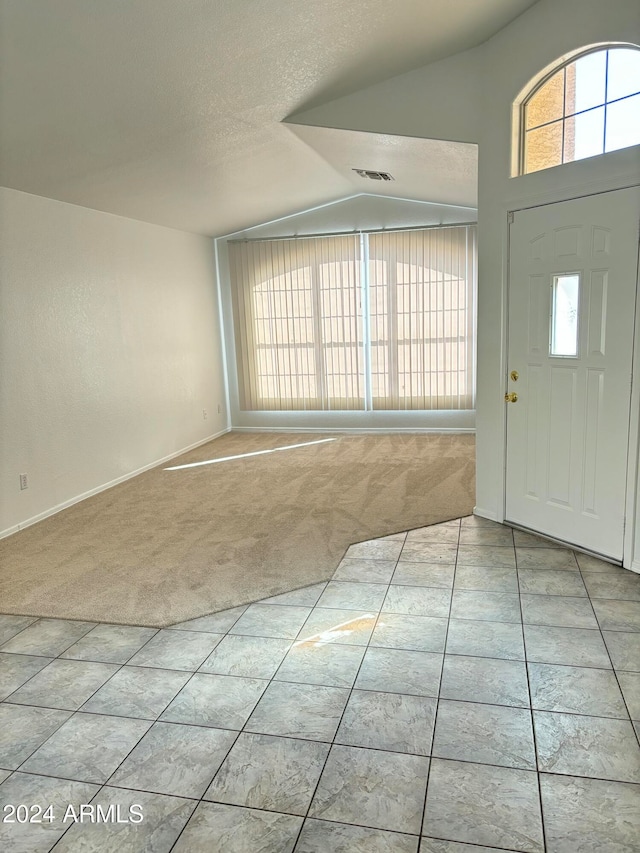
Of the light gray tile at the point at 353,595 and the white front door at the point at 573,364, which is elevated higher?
the white front door at the point at 573,364

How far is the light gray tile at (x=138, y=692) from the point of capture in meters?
2.40

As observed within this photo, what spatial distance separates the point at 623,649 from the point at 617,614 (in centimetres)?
33

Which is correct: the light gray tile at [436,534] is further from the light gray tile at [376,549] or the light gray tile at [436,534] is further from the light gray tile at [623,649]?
the light gray tile at [623,649]

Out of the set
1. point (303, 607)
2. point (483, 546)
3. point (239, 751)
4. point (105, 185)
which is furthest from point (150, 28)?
point (483, 546)

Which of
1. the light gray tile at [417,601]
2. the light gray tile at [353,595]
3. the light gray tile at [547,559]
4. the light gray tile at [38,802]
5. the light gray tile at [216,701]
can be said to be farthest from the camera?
the light gray tile at [547,559]

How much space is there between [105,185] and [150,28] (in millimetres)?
2154

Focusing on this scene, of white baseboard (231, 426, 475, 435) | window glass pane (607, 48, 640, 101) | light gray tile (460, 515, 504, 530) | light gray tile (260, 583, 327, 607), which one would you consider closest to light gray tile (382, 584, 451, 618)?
light gray tile (260, 583, 327, 607)

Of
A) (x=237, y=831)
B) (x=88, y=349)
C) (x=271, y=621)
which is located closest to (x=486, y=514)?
(x=271, y=621)

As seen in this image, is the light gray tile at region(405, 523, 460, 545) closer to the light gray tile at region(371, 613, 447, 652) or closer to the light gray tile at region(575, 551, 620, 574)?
the light gray tile at region(575, 551, 620, 574)

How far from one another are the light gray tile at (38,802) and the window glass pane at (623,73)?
392 cm

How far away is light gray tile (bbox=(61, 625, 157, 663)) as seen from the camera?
2.80 m

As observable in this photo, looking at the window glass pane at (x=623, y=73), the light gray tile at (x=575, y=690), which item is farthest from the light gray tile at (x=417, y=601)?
the window glass pane at (x=623, y=73)

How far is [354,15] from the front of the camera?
3305mm

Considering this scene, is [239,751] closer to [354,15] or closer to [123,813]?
[123,813]
